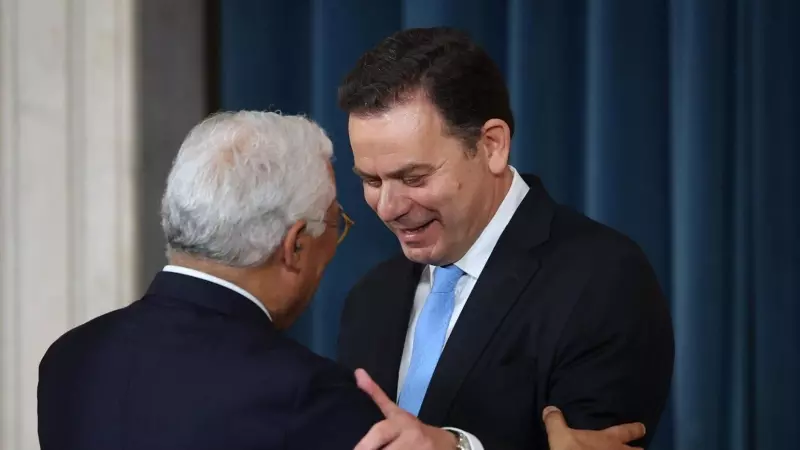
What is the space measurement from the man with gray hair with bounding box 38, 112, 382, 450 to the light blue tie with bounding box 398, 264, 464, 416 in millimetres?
329

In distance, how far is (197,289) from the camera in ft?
3.60

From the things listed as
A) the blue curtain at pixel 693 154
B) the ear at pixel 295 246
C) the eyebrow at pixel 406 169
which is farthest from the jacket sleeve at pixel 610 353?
the blue curtain at pixel 693 154

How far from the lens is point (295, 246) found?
3.78 ft

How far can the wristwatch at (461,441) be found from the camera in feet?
3.96

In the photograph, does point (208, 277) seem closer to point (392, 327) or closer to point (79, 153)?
point (392, 327)

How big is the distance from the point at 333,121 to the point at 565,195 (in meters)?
0.50

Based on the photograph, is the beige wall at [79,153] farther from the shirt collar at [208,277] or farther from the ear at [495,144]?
the shirt collar at [208,277]

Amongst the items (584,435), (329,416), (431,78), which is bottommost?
(584,435)

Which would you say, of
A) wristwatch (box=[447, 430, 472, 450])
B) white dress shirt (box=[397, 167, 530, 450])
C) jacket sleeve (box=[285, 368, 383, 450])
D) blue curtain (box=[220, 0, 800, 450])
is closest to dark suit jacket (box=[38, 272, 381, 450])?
jacket sleeve (box=[285, 368, 383, 450])

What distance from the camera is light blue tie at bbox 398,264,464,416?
56.5 inches

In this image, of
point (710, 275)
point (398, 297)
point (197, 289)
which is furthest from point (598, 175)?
point (197, 289)

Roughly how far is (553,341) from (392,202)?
0.30 m

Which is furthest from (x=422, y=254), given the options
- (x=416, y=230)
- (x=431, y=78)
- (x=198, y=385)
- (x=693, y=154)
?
(x=693, y=154)

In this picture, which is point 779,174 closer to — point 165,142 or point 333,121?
point 333,121
